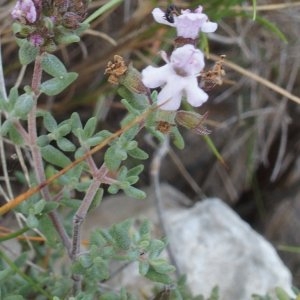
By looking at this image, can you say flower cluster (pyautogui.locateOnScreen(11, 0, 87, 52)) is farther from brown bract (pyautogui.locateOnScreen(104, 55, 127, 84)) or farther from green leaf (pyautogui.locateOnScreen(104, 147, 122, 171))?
green leaf (pyautogui.locateOnScreen(104, 147, 122, 171))

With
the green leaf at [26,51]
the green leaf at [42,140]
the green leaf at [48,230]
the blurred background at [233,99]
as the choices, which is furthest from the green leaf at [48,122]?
the blurred background at [233,99]

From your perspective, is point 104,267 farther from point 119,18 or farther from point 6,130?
point 119,18

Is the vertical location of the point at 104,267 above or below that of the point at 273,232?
above

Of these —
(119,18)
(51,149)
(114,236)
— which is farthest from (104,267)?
(119,18)

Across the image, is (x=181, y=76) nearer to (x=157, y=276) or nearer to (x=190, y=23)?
(x=190, y=23)

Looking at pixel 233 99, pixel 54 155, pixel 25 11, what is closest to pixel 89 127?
pixel 54 155

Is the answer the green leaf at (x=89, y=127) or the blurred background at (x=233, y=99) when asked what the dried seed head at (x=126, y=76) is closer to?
the green leaf at (x=89, y=127)

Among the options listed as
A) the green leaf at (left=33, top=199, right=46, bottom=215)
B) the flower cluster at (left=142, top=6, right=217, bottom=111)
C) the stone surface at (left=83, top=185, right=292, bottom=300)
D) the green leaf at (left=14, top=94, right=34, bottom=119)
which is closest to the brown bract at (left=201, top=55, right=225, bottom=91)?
the flower cluster at (left=142, top=6, right=217, bottom=111)
